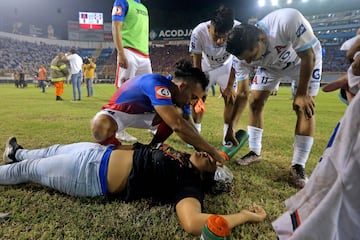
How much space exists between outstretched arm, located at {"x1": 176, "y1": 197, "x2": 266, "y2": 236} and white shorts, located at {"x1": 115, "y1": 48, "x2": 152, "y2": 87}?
2.44 meters

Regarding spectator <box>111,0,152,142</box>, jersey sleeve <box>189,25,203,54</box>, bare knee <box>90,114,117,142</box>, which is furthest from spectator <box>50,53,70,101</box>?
bare knee <box>90,114,117,142</box>

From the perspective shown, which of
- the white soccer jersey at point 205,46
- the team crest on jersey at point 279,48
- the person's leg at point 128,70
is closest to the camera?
the team crest on jersey at point 279,48

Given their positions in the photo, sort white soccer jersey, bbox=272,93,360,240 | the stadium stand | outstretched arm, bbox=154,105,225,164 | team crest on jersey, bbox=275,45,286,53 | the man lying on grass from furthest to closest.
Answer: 1. the stadium stand
2. team crest on jersey, bbox=275,45,286,53
3. outstretched arm, bbox=154,105,225,164
4. the man lying on grass
5. white soccer jersey, bbox=272,93,360,240

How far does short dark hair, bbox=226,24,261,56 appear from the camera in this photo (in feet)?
6.98

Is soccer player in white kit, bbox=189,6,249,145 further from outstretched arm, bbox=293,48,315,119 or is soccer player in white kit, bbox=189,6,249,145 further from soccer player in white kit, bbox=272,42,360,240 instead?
soccer player in white kit, bbox=272,42,360,240

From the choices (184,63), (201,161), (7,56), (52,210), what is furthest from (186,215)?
(7,56)

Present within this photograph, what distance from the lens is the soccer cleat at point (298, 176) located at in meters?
2.27

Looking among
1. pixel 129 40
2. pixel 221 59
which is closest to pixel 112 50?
pixel 129 40

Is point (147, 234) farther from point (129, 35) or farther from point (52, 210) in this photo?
point (129, 35)

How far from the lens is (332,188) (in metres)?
0.72

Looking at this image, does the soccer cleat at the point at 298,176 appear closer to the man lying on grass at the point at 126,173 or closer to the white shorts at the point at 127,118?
the man lying on grass at the point at 126,173

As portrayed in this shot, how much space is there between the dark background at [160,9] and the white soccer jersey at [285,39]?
1039 inches

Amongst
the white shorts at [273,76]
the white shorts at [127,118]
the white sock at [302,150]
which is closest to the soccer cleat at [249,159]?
the white sock at [302,150]

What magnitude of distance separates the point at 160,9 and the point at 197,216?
1371 inches
